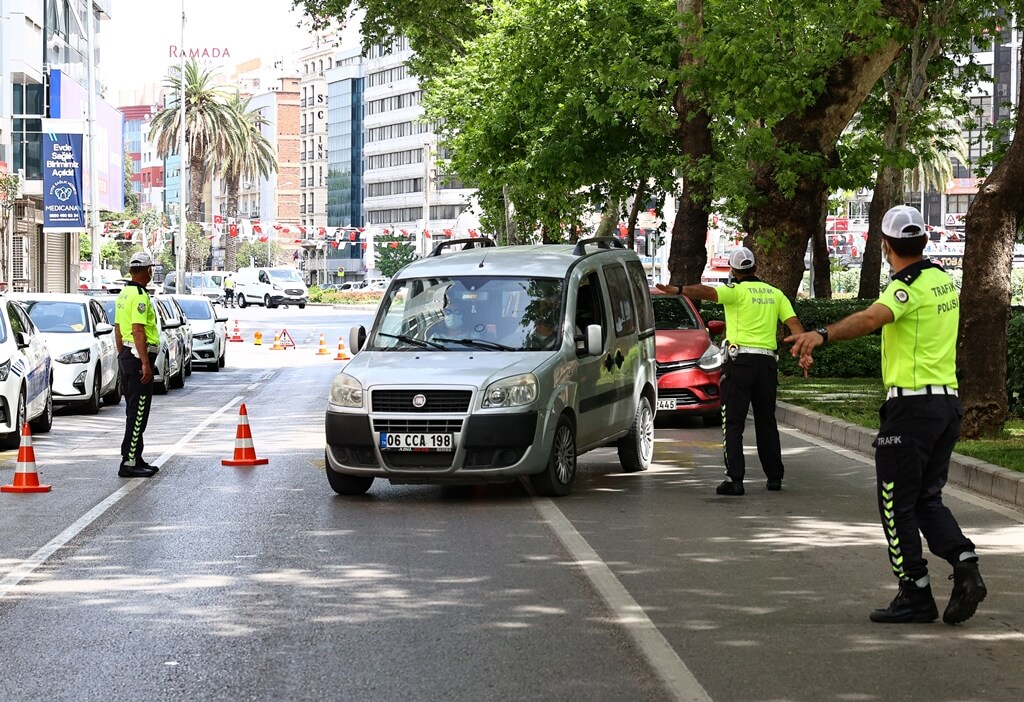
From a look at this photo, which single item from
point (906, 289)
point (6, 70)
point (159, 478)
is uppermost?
point (6, 70)

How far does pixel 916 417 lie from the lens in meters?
7.82

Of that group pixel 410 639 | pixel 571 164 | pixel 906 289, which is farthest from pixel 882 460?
pixel 571 164

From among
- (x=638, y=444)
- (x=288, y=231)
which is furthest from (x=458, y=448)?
(x=288, y=231)

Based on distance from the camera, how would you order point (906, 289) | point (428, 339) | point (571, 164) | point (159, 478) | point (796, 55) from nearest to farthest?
point (906, 289) → point (428, 339) → point (159, 478) → point (796, 55) → point (571, 164)

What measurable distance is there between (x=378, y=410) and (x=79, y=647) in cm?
521

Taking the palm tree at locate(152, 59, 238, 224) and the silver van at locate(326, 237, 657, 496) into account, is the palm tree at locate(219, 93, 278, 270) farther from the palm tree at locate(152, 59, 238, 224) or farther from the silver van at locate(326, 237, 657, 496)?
the silver van at locate(326, 237, 657, 496)

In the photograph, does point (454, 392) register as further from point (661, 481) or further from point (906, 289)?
point (906, 289)

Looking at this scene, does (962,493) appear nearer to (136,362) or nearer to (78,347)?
(136,362)

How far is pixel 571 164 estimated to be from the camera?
35406 millimetres

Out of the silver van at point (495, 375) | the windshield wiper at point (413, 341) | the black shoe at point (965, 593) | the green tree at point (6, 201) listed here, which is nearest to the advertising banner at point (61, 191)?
the green tree at point (6, 201)

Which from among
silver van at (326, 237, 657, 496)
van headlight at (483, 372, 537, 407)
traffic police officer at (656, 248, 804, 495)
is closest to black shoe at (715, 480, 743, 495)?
traffic police officer at (656, 248, 804, 495)

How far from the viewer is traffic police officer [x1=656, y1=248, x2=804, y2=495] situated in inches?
510

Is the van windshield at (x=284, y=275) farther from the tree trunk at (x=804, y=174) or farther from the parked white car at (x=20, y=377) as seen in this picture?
the parked white car at (x=20, y=377)

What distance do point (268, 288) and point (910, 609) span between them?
86677 mm
